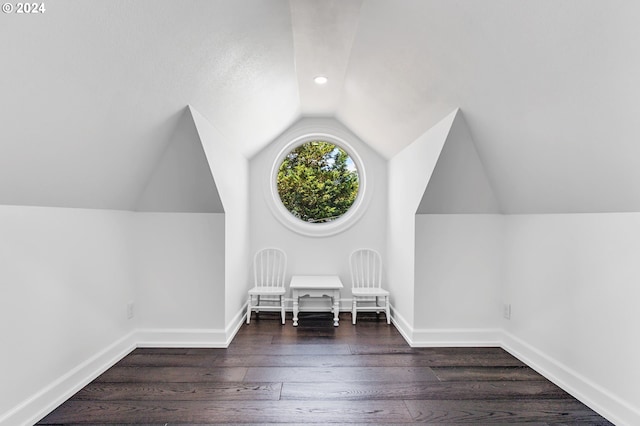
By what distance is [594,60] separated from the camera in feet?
4.62

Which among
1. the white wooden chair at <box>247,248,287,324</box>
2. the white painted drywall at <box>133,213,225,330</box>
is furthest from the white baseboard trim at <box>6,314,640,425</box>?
the white wooden chair at <box>247,248,287,324</box>

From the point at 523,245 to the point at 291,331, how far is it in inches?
86.4

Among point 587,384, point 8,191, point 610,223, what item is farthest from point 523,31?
point 8,191

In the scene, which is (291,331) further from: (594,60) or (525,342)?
(594,60)

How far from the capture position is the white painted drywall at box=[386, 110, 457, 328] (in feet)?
9.26

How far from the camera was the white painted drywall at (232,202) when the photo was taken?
2.79m

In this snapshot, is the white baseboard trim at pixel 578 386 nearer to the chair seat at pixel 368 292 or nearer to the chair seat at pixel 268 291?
the chair seat at pixel 368 292

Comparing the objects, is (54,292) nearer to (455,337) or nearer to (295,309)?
(295,309)

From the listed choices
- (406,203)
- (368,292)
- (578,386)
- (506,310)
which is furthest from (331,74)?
(578,386)

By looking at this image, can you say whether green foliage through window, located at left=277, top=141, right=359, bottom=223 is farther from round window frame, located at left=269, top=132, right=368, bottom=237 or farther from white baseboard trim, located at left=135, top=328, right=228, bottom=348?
white baseboard trim, located at left=135, top=328, right=228, bottom=348

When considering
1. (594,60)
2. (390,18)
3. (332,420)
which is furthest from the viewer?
(390,18)

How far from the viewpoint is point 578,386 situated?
2.15 meters

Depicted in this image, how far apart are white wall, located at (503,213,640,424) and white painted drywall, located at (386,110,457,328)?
2.75 feet
